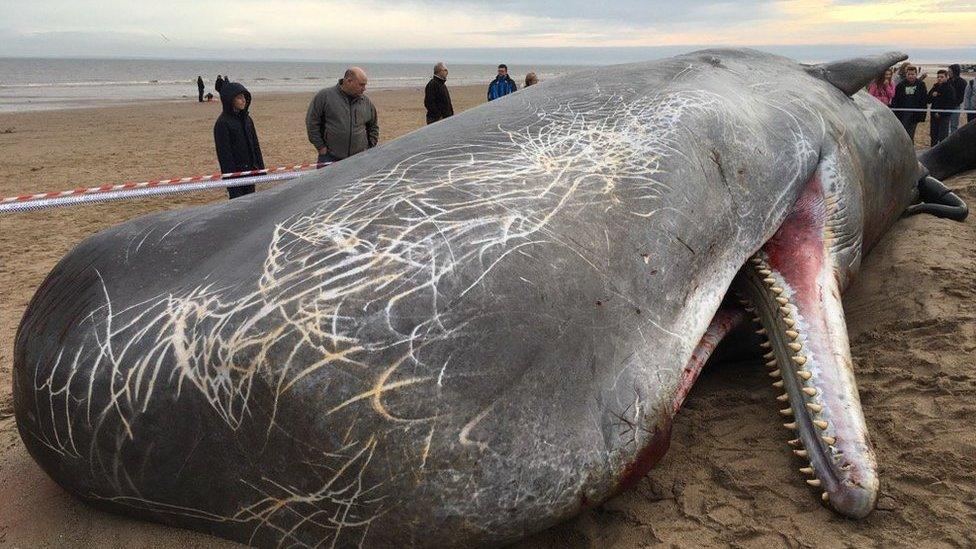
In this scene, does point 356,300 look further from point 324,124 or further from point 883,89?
point 883,89

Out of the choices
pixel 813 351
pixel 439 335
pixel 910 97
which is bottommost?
pixel 813 351

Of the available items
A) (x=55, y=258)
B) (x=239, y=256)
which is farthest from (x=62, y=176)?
(x=239, y=256)

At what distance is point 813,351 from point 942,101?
1447cm

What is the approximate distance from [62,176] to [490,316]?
13879 mm

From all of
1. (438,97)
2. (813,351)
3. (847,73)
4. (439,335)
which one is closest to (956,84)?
(438,97)

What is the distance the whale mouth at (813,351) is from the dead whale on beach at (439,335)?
0.01 m

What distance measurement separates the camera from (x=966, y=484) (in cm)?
306

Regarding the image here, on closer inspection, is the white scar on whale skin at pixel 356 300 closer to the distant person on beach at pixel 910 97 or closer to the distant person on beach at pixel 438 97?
the distant person on beach at pixel 438 97

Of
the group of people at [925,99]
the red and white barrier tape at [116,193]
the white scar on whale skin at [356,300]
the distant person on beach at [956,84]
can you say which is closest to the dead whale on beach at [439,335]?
the white scar on whale skin at [356,300]

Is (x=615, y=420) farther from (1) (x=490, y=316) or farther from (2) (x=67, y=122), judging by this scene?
(2) (x=67, y=122)

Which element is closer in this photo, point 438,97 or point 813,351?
point 813,351

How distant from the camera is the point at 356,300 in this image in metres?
2.57

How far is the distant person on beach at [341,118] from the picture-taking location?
8.42 metres

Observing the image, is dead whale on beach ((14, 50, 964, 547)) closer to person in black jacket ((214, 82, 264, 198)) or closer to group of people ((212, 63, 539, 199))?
group of people ((212, 63, 539, 199))
